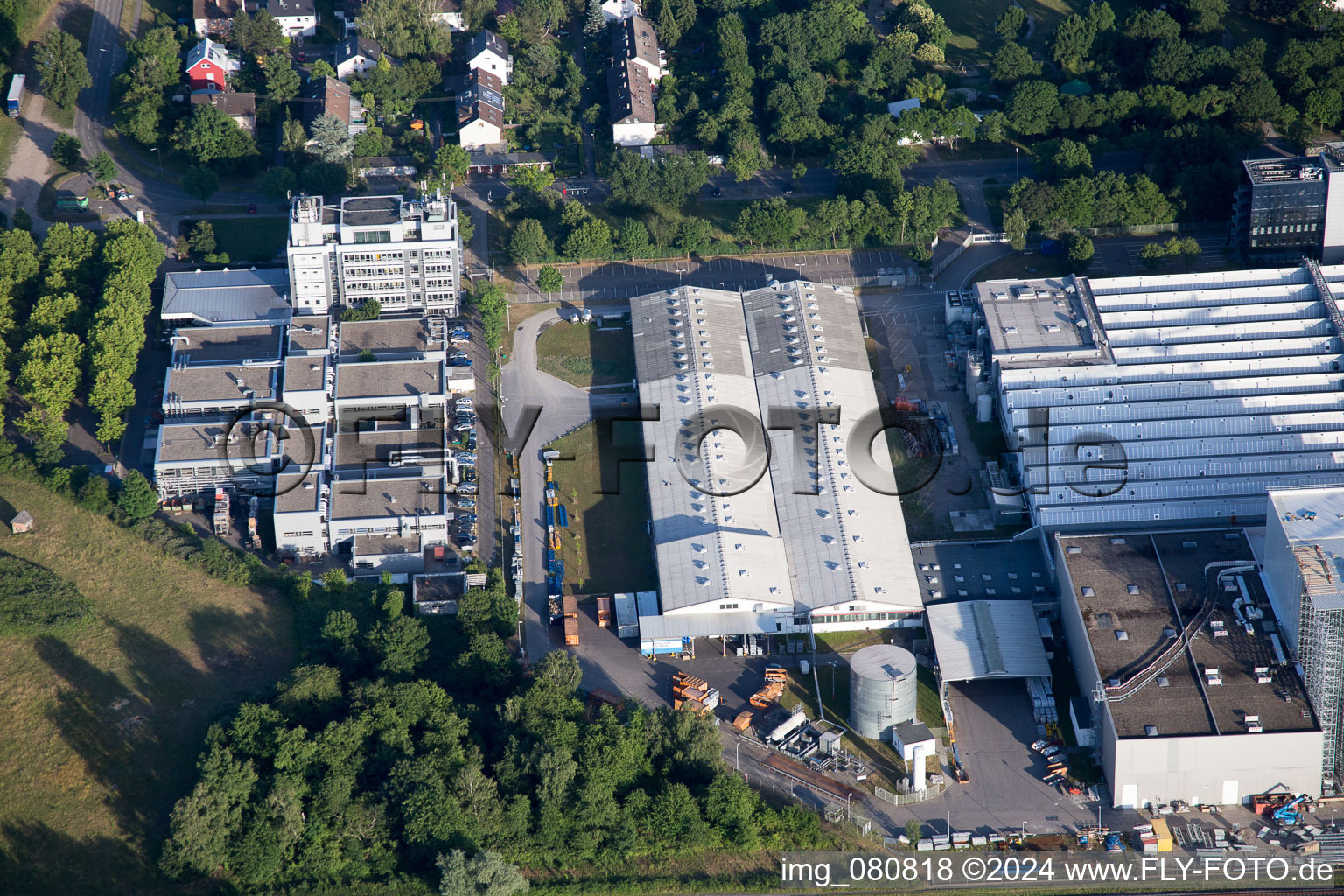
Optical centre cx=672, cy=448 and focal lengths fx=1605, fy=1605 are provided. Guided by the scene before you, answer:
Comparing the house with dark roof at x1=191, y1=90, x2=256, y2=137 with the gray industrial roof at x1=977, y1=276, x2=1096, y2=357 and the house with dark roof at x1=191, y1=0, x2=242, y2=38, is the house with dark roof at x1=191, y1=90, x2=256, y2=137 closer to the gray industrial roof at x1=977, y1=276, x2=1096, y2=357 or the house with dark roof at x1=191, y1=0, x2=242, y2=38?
the house with dark roof at x1=191, y1=0, x2=242, y2=38

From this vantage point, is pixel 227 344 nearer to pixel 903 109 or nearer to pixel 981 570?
pixel 981 570

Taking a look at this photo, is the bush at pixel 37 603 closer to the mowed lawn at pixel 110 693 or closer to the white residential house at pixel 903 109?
the mowed lawn at pixel 110 693

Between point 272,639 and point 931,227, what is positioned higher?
point 931,227

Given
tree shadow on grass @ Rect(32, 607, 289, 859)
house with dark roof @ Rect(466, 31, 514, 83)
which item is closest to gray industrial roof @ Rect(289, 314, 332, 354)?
tree shadow on grass @ Rect(32, 607, 289, 859)

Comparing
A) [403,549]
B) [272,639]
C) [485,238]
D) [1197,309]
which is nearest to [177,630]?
[272,639]

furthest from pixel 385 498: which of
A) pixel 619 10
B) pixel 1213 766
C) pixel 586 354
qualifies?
pixel 619 10

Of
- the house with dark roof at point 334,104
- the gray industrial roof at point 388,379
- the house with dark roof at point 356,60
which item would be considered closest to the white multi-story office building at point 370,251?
the gray industrial roof at point 388,379

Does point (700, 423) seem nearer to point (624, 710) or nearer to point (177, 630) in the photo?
point (624, 710)
